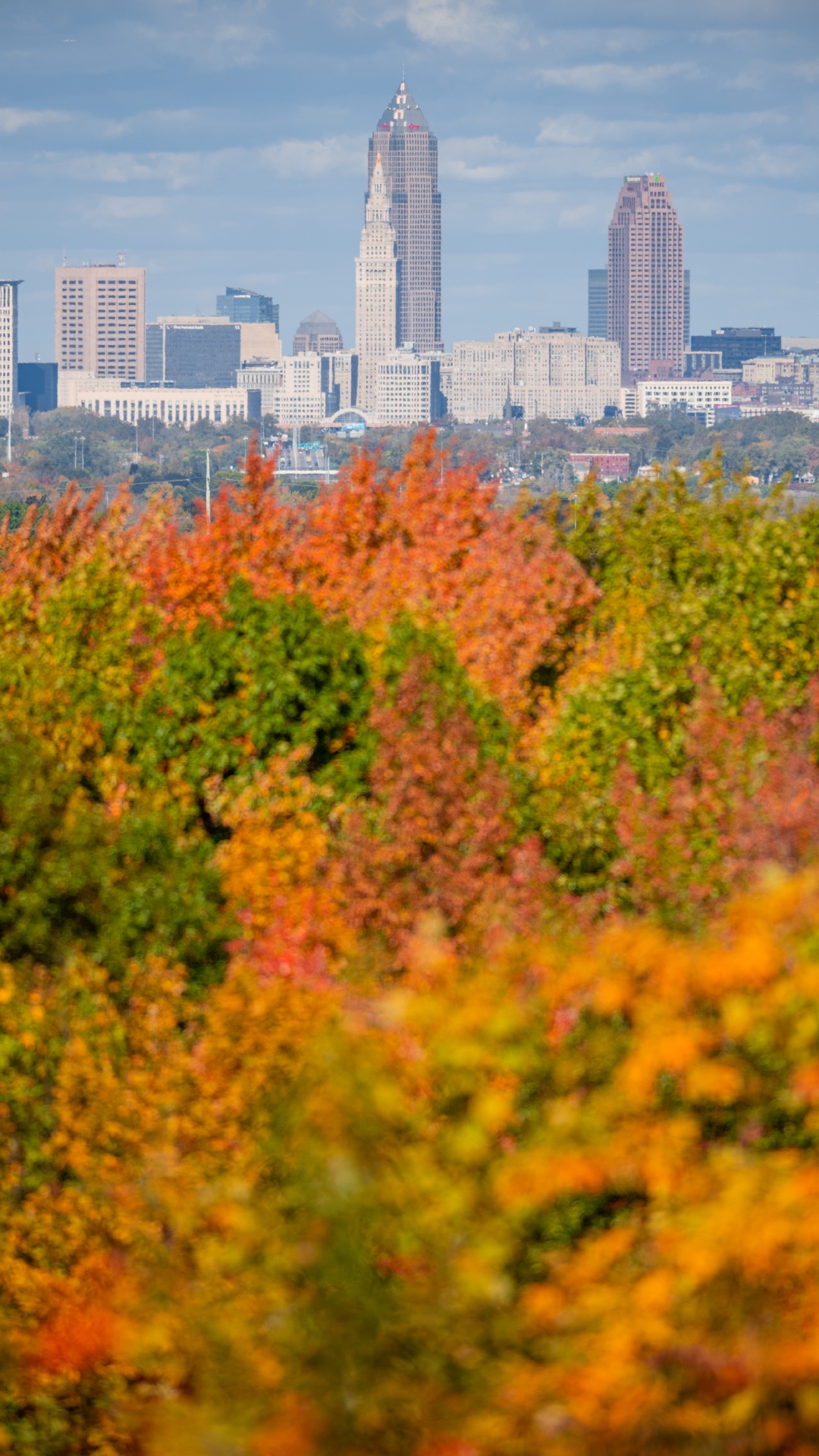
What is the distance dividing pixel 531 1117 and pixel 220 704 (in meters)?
14.1

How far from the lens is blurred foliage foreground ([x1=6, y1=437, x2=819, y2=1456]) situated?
10.2 m

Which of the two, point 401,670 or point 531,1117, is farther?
point 401,670

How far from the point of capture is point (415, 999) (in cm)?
1290

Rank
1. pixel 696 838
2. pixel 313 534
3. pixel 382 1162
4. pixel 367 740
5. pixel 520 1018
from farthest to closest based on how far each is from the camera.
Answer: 1. pixel 313 534
2. pixel 367 740
3. pixel 696 838
4. pixel 520 1018
5. pixel 382 1162

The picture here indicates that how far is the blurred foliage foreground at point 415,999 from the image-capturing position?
1023cm

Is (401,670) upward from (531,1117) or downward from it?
upward

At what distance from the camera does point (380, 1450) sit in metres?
10.1

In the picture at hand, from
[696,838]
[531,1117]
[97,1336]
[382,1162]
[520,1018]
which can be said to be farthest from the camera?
[696,838]

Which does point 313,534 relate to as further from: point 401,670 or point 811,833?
point 811,833

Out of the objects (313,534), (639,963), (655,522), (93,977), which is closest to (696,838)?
(93,977)

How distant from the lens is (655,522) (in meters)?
36.4

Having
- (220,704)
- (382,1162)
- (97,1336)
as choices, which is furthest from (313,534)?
(382,1162)

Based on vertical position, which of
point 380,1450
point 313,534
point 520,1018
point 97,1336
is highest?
point 313,534

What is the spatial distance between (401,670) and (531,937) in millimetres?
9323
